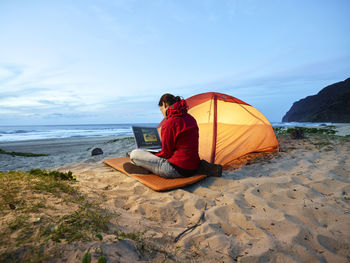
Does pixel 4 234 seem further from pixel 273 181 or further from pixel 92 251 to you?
pixel 273 181

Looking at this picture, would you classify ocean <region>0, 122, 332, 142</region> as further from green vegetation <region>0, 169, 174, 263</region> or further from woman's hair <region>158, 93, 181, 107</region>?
green vegetation <region>0, 169, 174, 263</region>

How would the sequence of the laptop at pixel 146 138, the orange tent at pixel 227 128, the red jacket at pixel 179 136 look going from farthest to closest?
the orange tent at pixel 227 128
the laptop at pixel 146 138
the red jacket at pixel 179 136

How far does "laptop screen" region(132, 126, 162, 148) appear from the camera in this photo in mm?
4430

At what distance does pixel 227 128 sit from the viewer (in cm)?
509

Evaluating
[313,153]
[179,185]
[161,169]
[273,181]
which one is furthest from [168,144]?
[313,153]

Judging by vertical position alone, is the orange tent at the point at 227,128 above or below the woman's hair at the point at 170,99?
below

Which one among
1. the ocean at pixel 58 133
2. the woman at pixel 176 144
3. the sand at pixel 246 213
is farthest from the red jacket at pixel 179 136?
the ocean at pixel 58 133

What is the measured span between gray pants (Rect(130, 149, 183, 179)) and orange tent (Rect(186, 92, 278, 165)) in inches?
56.0

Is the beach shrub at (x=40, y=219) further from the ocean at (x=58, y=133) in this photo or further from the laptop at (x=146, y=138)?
the ocean at (x=58, y=133)

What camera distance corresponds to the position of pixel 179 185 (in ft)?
10.6

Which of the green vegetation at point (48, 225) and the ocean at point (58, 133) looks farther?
the ocean at point (58, 133)

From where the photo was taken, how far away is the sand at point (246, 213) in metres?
1.70

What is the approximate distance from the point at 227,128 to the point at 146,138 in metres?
2.08

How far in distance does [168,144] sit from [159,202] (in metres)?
1.03
